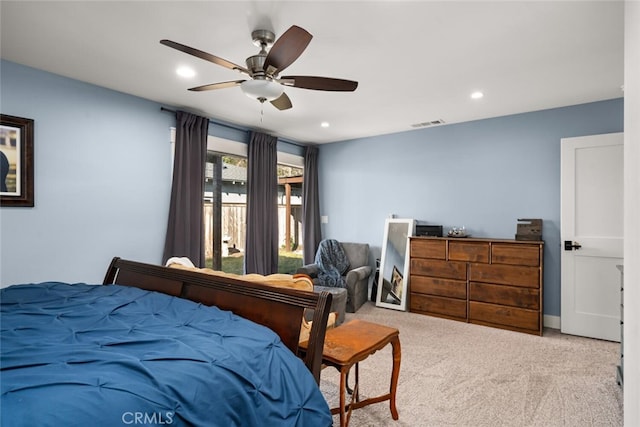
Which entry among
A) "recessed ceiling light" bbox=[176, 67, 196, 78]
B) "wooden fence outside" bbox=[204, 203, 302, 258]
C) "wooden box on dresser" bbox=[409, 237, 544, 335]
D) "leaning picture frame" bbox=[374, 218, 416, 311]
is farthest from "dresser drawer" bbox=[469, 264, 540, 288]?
"recessed ceiling light" bbox=[176, 67, 196, 78]

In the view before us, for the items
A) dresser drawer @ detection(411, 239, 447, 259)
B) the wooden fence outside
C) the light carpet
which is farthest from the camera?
the wooden fence outside

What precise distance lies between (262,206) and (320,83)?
2.68m

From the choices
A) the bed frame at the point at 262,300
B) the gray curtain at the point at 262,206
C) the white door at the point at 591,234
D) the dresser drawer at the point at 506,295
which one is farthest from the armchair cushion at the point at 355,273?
the white door at the point at 591,234

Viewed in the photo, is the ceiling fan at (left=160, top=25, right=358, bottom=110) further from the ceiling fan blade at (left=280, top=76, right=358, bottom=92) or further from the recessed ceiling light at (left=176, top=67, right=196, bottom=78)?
the recessed ceiling light at (left=176, top=67, right=196, bottom=78)

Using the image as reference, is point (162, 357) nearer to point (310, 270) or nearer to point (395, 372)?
point (395, 372)

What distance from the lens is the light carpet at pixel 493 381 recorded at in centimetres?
220

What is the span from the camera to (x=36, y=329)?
1.52 metres

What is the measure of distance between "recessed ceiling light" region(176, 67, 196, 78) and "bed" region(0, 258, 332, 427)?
178 cm

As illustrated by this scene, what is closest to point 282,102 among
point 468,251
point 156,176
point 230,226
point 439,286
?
point 156,176

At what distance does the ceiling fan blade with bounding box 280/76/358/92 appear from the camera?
2.35 metres

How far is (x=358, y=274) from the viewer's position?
467 cm

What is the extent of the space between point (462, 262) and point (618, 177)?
175cm

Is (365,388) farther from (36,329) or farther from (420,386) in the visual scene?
(36,329)

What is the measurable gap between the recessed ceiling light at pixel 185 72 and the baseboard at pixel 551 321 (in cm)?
447
